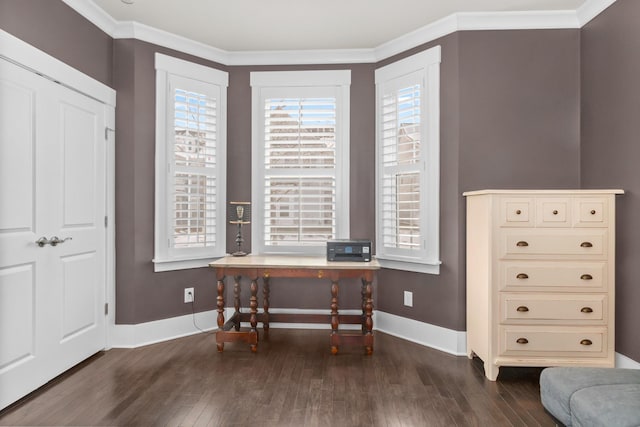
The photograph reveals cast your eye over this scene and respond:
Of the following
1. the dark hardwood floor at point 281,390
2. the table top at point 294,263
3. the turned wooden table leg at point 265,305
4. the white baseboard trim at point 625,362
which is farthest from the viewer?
the turned wooden table leg at point 265,305

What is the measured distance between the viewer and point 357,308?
13.5ft

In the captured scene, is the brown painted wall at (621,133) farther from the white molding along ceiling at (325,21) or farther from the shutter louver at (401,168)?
the shutter louver at (401,168)

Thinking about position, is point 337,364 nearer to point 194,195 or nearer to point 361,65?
point 194,195

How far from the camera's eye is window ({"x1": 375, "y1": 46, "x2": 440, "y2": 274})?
356cm

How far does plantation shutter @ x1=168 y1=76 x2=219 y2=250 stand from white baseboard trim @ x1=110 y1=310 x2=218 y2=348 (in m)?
0.69

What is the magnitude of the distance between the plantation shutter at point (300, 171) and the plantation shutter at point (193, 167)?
1.75 ft

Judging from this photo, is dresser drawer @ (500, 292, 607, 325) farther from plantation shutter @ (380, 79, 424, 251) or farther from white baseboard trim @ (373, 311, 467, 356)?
plantation shutter @ (380, 79, 424, 251)

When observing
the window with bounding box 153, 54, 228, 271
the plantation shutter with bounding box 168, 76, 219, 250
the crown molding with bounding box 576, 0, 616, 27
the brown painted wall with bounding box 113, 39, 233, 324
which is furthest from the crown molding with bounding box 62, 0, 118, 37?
the crown molding with bounding box 576, 0, 616, 27

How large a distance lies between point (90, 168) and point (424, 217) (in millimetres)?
2815

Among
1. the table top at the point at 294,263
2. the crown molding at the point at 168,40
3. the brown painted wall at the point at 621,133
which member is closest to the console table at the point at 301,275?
the table top at the point at 294,263

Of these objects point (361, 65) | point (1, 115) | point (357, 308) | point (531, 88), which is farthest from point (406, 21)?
point (1, 115)

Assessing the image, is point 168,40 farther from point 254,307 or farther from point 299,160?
point 254,307

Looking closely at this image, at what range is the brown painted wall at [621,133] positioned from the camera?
2719 mm

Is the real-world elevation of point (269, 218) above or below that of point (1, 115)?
below
